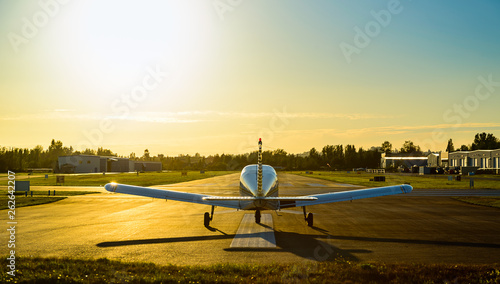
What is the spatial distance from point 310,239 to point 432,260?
16.9 ft

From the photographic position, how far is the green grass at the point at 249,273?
985cm

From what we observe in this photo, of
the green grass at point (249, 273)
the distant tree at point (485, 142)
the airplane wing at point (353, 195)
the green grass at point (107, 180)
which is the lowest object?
the green grass at point (107, 180)

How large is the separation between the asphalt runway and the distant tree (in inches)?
7187

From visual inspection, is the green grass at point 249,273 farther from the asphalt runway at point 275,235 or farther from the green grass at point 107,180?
the green grass at point 107,180

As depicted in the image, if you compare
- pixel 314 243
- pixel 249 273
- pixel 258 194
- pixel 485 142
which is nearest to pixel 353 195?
pixel 314 243

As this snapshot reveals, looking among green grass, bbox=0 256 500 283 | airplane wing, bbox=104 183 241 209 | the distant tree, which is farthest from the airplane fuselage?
the distant tree

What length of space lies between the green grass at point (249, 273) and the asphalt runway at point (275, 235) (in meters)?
1.22

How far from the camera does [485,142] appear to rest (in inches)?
7338

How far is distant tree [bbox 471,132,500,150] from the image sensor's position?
180 m

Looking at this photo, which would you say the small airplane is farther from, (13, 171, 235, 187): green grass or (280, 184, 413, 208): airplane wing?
(13, 171, 235, 187): green grass

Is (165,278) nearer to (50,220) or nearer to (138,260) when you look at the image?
(138,260)

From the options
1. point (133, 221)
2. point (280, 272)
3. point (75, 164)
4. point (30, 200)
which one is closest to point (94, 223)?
point (133, 221)

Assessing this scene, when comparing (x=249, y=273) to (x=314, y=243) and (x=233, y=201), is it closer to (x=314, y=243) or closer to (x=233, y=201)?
(x=314, y=243)

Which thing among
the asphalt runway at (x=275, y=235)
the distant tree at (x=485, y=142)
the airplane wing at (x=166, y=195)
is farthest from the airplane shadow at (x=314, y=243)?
the distant tree at (x=485, y=142)
